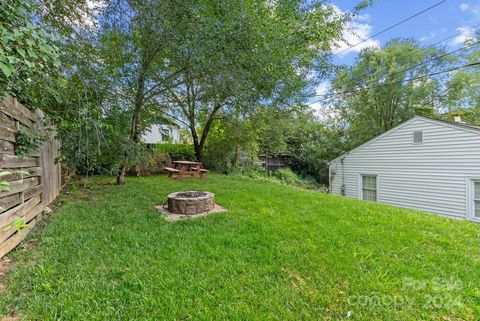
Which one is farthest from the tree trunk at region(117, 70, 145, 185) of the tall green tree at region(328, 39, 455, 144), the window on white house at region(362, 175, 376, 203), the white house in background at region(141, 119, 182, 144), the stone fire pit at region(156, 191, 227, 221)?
the tall green tree at region(328, 39, 455, 144)

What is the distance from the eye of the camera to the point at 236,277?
82.5 inches

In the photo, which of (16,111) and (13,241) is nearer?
(13,241)

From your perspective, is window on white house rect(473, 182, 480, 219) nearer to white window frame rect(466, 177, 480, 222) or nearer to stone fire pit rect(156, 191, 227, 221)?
white window frame rect(466, 177, 480, 222)

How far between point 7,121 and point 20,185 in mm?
711

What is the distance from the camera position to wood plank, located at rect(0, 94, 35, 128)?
8.17 feet

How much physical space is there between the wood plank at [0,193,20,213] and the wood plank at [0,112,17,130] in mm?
753

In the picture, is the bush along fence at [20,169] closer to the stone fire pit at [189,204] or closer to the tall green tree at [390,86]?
the stone fire pit at [189,204]

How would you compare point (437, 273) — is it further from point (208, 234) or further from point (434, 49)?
point (434, 49)

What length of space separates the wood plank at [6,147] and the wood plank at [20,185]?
0.33 meters

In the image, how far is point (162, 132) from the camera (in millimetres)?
8922

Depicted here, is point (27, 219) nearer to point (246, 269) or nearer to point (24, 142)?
point (24, 142)

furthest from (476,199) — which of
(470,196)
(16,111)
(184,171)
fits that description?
(16,111)

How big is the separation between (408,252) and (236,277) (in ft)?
6.43

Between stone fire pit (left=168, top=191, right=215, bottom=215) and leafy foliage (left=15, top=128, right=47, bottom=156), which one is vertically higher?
leafy foliage (left=15, top=128, right=47, bottom=156)
